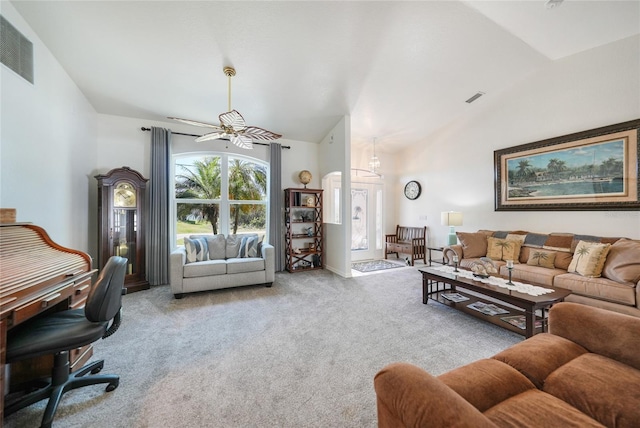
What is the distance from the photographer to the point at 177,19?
241 cm

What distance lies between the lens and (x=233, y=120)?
2697mm

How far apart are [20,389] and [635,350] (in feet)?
12.1

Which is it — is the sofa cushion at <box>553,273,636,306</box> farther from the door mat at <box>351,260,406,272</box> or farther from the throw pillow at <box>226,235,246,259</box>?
the throw pillow at <box>226,235,246,259</box>

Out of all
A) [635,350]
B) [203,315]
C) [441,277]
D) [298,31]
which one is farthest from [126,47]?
[635,350]

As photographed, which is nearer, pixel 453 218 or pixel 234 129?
pixel 234 129

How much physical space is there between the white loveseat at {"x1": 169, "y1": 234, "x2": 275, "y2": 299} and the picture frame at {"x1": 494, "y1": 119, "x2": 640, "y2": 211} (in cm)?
451

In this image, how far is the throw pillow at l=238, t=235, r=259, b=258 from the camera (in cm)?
404

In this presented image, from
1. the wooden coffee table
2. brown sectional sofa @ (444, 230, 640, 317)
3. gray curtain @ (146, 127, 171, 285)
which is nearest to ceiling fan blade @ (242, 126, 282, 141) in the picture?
gray curtain @ (146, 127, 171, 285)

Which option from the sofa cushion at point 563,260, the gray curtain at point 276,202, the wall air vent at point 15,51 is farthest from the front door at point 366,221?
the wall air vent at point 15,51

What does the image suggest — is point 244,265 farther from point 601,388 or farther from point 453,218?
point 453,218

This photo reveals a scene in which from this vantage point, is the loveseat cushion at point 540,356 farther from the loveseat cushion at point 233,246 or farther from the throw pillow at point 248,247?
the loveseat cushion at point 233,246

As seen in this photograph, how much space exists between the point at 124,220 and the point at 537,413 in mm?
4923

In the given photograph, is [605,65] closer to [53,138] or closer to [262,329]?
[262,329]

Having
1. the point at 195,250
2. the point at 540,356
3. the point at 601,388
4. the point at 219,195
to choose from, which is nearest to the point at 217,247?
the point at 195,250
